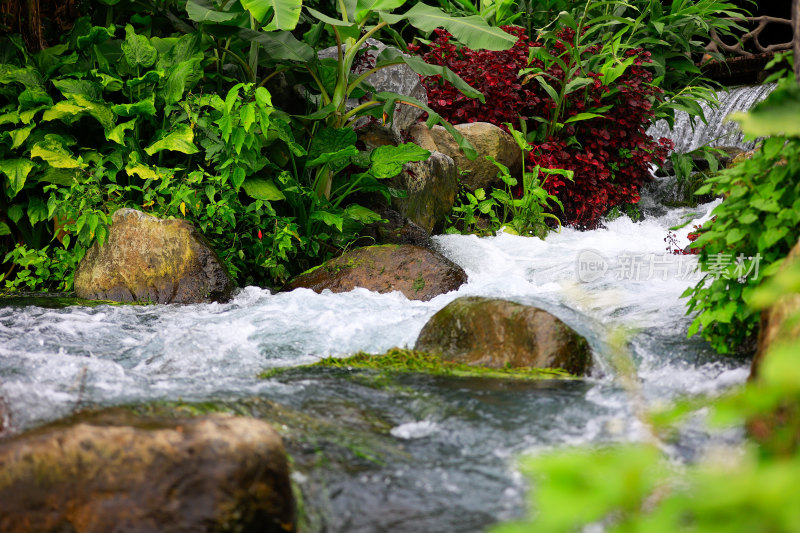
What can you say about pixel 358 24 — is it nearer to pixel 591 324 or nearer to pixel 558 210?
pixel 591 324

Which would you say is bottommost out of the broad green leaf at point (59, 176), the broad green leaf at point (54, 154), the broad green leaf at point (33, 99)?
the broad green leaf at point (59, 176)

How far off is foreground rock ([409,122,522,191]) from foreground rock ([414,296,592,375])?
4.40 m

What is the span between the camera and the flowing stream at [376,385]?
2207mm

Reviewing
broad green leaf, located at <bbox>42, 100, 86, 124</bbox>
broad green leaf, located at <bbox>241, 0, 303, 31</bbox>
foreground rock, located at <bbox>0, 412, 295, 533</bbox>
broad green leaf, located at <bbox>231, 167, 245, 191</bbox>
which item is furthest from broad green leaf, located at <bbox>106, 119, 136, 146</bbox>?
foreground rock, located at <bbox>0, 412, 295, 533</bbox>

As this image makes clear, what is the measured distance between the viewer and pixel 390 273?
5.37 m

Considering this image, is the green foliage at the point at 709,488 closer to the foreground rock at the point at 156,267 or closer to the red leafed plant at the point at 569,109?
the foreground rock at the point at 156,267

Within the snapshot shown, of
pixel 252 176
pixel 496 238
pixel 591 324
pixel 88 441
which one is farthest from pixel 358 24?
pixel 88 441

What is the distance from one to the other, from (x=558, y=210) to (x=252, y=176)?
4.40m

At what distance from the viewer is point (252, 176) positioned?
18.8ft

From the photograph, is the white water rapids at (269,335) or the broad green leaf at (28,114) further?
the broad green leaf at (28,114)

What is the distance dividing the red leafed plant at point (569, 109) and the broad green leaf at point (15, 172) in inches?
186

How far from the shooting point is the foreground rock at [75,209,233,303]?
5.18m

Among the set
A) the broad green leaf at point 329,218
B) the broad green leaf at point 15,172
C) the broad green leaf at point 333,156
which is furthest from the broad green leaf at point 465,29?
the broad green leaf at point 15,172

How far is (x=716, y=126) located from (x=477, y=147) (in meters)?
4.90
